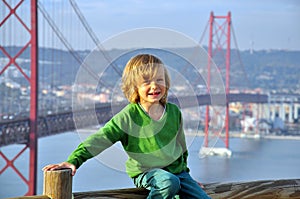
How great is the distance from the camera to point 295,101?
1605 centimetres

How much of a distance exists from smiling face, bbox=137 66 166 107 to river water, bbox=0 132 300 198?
3493 millimetres

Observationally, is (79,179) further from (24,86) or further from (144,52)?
(144,52)

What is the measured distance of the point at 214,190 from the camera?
157 centimetres

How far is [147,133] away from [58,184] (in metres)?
0.20

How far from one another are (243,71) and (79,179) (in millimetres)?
9727

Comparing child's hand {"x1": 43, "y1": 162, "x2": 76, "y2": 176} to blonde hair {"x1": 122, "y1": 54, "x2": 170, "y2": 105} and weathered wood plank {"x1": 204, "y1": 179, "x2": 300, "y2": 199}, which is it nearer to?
blonde hair {"x1": 122, "y1": 54, "x2": 170, "y2": 105}

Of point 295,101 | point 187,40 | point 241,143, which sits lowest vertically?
point 241,143

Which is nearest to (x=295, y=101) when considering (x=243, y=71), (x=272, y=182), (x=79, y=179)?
(x=243, y=71)

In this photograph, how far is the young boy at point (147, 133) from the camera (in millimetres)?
1247

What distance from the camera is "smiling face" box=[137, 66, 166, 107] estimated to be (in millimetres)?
1271

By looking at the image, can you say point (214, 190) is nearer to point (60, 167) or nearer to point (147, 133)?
point (147, 133)

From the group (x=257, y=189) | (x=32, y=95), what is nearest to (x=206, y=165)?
(x=32, y=95)

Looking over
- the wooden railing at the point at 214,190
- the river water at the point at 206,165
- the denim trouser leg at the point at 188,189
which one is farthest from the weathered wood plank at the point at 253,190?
the river water at the point at 206,165

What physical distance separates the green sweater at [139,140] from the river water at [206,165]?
3474mm
